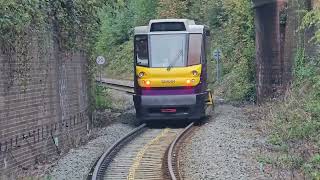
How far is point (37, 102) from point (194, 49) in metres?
5.50

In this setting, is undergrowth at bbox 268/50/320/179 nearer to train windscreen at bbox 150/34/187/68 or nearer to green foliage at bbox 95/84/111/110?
train windscreen at bbox 150/34/187/68

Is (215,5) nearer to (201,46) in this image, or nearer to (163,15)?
(163,15)

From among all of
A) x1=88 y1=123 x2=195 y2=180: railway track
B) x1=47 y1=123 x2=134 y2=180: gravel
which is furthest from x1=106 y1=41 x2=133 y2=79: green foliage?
x1=88 y1=123 x2=195 y2=180: railway track

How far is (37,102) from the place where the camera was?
13.1 m

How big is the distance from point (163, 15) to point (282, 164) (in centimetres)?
3417

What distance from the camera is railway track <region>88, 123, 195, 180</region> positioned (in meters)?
10.8

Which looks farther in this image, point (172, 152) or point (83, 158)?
point (172, 152)

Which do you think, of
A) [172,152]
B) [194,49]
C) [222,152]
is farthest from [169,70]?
[222,152]

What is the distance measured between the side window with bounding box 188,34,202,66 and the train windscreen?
0.17 metres

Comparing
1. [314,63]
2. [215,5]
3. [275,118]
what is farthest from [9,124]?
[215,5]

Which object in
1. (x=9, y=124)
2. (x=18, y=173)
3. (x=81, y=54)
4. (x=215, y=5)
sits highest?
(x=215, y=5)

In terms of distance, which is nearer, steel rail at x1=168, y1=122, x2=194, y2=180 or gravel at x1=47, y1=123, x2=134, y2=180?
steel rail at x1=168, y1=122, x2=194, y2=180

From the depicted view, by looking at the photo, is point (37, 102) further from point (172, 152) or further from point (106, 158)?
point (172, 152)

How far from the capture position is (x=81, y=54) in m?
16.9
